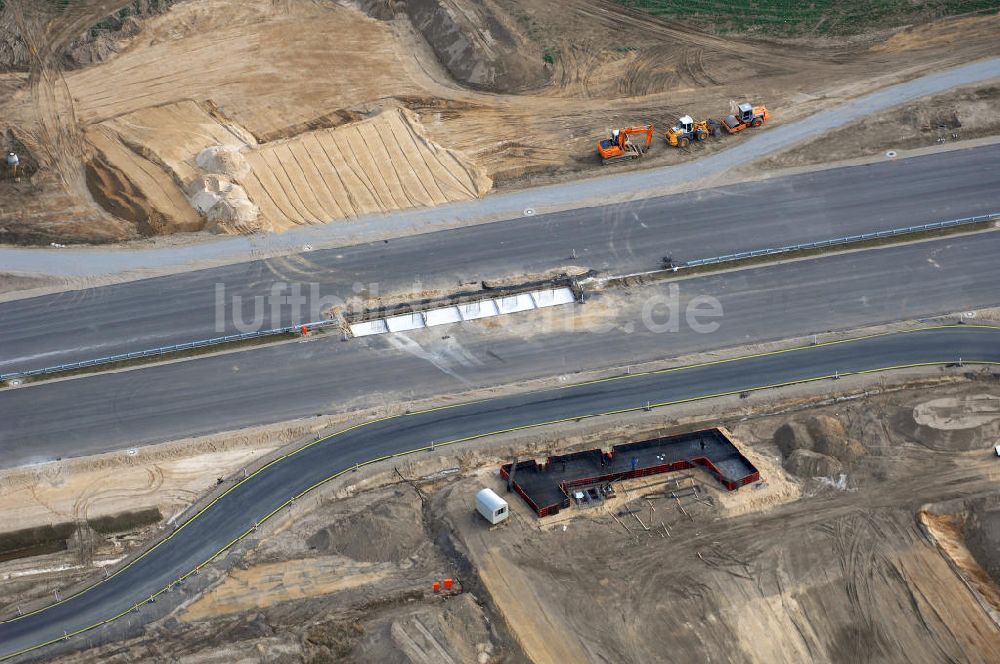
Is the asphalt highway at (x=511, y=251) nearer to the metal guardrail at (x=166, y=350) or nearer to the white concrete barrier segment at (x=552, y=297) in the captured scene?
the metal guardrail at (x=166, y=350)

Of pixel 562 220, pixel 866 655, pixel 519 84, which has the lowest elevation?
pixel 866 655

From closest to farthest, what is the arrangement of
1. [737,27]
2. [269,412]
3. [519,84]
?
[269,412]
[519,84]
[737,27]

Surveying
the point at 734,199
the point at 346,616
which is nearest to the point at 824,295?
the point at 734,199

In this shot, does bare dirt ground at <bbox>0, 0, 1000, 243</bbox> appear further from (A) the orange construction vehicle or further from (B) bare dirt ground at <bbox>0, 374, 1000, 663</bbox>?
(B) bare dirt ground at <bbox>0, 374, 1000, 663</bbox>

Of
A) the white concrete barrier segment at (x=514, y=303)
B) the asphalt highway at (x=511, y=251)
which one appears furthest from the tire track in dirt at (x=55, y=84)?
the white concrete barrier segment at (x=514, y=303)

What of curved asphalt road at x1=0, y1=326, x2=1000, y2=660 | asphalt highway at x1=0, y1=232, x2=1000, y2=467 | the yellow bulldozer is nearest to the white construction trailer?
curved asphalt road at x1=0, y1=326, x2=1000, y2=660

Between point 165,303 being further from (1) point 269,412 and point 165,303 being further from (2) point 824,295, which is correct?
(2) point 824,295
